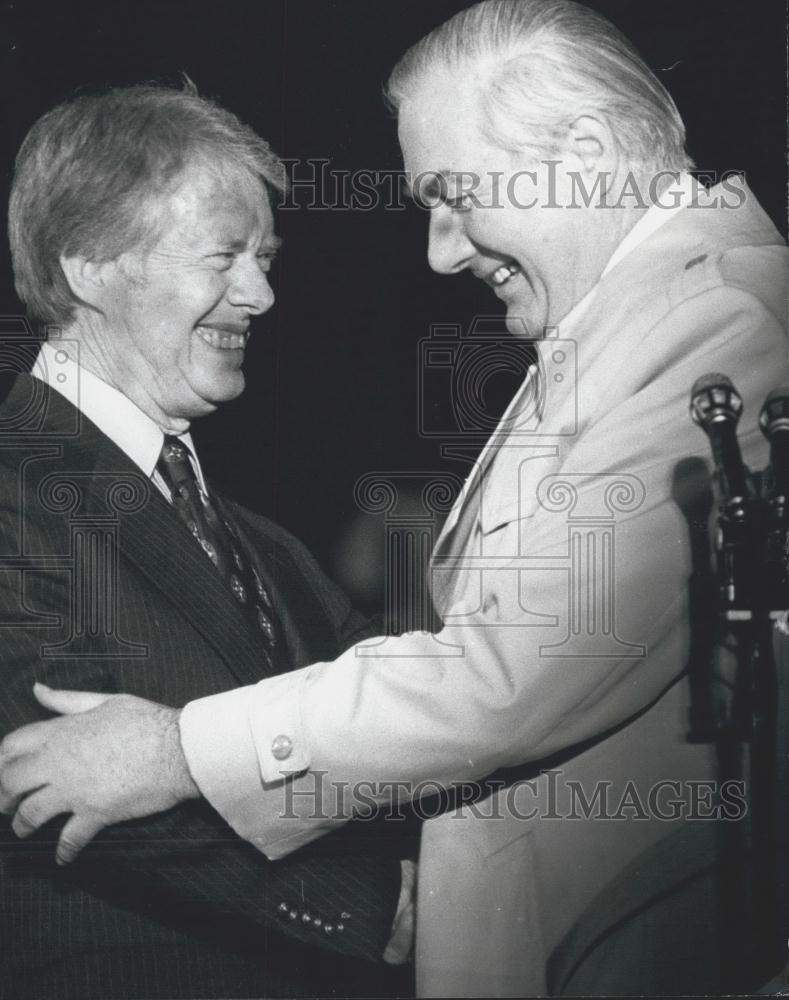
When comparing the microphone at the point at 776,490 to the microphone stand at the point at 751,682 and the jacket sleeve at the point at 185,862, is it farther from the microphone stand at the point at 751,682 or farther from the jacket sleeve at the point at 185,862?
the jacket sleeve at the point at 185,862

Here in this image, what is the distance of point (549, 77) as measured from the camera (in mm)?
2498

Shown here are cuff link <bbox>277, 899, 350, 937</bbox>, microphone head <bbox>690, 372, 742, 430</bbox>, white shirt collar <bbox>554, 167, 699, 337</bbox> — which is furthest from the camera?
white shirt collar <bbox>554, 167, 699, 337</bbox>

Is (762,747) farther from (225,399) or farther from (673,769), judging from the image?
(225,399)

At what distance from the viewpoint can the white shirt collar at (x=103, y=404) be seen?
8.09 feet

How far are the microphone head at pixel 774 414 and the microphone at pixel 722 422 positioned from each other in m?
0.09

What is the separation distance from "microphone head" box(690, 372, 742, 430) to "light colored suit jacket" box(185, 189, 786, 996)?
6cm

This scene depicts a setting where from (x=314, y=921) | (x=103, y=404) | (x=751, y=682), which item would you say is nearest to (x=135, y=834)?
(x=314, y=921)

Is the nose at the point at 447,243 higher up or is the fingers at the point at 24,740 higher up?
the nose at the point at 447,243

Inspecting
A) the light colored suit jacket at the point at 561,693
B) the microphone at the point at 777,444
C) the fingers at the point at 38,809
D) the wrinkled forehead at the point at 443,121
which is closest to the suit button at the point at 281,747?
the light colored suit jacket at the point at 561,693

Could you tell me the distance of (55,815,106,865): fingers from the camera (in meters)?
2.39

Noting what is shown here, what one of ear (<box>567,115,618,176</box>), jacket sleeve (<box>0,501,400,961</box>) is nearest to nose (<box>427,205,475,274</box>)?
ear (<box>567,115,618,176</box>)

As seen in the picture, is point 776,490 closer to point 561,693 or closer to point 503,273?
point 561,693

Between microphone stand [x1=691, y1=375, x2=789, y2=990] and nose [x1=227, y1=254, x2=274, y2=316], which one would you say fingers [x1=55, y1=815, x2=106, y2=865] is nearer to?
nose [x1=227, y1=254, x2=274, y2=316]

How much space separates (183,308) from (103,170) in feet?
0.97
